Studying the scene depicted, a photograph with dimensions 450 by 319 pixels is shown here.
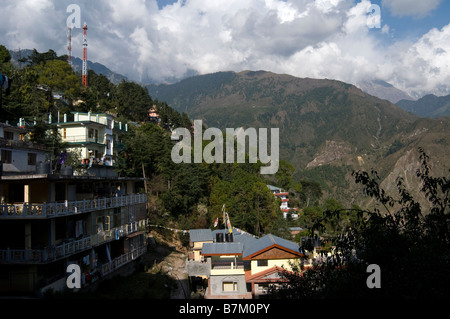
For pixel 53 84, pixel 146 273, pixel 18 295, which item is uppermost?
pixel 53 84

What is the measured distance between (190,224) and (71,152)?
1495 cm

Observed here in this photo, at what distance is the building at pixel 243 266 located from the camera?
942 inches

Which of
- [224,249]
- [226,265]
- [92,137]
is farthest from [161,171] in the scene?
[226,265]

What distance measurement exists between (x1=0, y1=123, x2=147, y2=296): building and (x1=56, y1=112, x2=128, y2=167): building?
10536 mm

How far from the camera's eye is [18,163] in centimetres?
2250

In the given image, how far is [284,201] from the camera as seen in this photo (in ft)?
225

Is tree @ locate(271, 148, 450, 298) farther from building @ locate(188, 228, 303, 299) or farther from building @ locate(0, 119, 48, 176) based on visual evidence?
building @ locate(0, 119, 48, 176)

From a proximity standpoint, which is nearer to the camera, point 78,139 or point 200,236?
point 200,236

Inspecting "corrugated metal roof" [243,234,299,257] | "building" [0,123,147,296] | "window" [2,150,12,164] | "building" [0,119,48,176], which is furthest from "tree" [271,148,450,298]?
"window" [2,150,12,164]

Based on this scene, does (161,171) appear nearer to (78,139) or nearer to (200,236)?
(78,139)

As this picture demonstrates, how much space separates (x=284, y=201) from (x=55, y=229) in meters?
55.0

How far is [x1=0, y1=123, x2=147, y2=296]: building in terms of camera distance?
15.3 m

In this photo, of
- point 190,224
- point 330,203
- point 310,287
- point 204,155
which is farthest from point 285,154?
point 310,287
